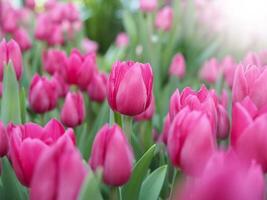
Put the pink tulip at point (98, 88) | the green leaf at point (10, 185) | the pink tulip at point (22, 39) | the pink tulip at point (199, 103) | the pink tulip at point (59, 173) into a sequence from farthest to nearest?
1. the pink tulip at point (22, 39)
2. the pink tulip at point (98, 88)
3. the green leaf at point (10, 185)
4. the pink tulip at point (199, 103)
5. the pink tulip at point (59, 173)

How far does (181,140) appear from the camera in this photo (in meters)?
0.53

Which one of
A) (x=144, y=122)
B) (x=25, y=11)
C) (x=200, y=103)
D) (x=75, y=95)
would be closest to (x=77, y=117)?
(x=75, y=95)

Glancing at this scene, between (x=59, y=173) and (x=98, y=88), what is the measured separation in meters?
0.59

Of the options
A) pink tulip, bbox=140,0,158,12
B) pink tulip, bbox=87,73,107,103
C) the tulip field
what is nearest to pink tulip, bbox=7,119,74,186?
the tulip field

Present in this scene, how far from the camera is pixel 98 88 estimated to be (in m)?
1.03

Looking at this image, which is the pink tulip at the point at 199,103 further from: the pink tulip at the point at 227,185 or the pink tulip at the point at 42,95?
the pink tulip at the point at 42,95

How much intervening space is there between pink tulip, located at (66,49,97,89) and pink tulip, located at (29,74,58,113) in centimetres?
8

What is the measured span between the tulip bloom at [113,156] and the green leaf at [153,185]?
4.8 inches

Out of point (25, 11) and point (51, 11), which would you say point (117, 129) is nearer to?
point (51, 11)

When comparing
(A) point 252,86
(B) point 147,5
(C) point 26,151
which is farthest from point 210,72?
(C) point 26,151

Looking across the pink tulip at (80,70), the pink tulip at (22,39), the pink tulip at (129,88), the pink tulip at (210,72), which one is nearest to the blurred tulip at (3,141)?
the pink tulip at (129,88)

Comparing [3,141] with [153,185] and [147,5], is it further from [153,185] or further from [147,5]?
[147,5]

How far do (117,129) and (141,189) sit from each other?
0.17m

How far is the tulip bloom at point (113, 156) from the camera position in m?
0.52
